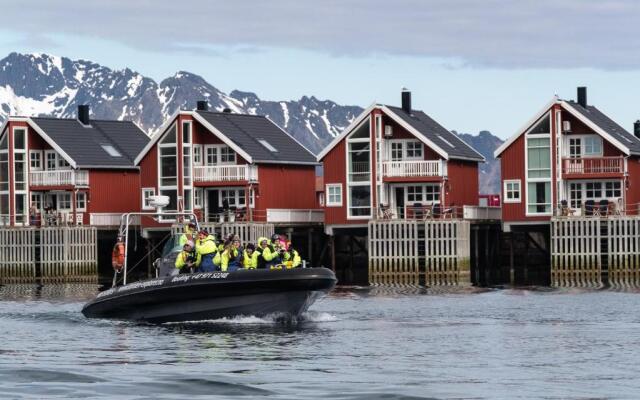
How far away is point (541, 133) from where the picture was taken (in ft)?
285

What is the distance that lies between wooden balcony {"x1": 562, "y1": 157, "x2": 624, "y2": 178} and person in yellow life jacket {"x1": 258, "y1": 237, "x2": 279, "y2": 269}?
3835 cm

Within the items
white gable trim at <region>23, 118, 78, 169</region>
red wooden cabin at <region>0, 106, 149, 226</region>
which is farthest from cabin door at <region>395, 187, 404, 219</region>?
white gable trim at <region>23, 118, 78, 169</region>

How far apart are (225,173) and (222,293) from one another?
43.9m

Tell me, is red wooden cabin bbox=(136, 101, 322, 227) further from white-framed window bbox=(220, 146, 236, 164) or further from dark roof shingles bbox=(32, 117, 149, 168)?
dark roof shingles bbox=(32, 117, 149, 168)

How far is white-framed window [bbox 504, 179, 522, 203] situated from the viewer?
86.7 meters

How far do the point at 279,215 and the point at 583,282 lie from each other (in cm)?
2133

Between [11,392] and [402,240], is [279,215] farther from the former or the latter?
[11,392]

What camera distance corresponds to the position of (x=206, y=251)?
49.9 meters

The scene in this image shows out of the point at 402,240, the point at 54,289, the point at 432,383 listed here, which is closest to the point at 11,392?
the point at 432,383

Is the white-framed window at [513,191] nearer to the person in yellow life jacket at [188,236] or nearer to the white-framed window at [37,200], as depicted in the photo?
the white-framed window at [37,200]

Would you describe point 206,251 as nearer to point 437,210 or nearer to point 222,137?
point 437,210

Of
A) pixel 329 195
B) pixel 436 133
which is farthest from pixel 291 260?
pixel 436 133

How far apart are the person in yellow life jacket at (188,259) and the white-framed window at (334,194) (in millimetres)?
39570

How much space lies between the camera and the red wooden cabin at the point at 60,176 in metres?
96.1
